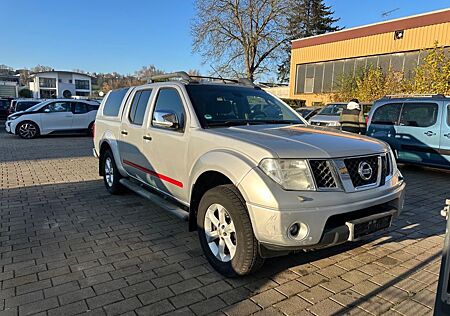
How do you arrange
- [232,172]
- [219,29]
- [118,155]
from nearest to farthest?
[232,172]
[118,155]
[219,29]

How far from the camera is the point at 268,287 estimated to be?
297 centimetres

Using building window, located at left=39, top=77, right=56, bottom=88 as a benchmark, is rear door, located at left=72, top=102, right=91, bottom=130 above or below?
below

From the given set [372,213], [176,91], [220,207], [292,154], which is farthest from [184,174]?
[372,213]

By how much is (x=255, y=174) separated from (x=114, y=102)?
162 inches

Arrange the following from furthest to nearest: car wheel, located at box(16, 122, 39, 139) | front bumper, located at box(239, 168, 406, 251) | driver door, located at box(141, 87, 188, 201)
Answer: car wheel, located at box(16, 122, 39, 139) < driver door, located at box(141, 87, 188, 201) < front bumper, located at box(239, 168, 406, 251)

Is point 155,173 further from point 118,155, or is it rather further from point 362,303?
point 362,303

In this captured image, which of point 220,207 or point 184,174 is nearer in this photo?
point 220,207

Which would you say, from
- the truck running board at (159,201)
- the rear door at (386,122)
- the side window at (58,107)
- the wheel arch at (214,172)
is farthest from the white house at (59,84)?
the wheel arch at (214,172)

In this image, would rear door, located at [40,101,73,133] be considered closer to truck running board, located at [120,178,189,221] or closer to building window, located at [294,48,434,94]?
truck running board, located at [120,178,189,221]

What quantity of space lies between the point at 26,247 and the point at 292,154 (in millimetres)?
3130

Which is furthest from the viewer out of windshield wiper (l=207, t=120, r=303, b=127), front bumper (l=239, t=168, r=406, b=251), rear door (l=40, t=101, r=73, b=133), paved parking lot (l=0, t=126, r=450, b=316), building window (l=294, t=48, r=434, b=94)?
building window (l=294, t=48, r=434, b=94)

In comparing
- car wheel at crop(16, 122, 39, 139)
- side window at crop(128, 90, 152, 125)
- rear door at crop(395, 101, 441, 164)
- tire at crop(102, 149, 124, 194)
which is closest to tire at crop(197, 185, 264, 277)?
side window at crop(128, 90, 152, 125)

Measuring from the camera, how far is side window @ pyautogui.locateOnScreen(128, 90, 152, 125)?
15.8 ft

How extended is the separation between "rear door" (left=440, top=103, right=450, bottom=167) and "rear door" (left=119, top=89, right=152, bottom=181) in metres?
6.42
